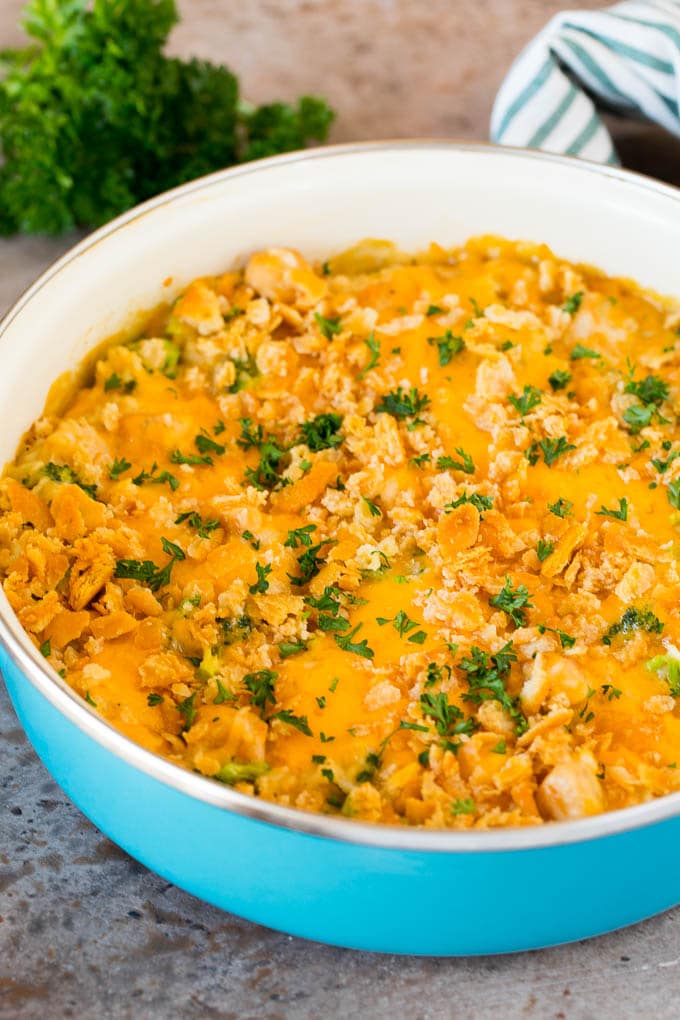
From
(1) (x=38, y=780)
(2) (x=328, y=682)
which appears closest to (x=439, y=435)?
(2) (x=328, y=682)

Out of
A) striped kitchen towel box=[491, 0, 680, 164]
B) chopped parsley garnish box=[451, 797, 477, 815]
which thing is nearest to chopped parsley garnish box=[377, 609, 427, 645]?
chopped parsley garnish box=[451, 797, 477, 815]

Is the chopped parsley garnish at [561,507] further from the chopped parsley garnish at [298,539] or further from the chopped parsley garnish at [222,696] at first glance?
the chopped parsley garnish at [222,696]

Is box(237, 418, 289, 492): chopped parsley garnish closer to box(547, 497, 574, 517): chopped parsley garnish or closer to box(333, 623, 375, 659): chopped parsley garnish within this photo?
box(333, 623, 375, 659): chopped parsley garnish

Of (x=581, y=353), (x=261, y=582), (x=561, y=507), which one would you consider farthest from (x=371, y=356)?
(x=261, y=582)

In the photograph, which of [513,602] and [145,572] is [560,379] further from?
[145,572]

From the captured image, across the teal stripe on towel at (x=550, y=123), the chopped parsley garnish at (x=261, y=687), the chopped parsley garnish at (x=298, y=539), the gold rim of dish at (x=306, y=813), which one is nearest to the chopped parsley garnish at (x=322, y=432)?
the chopped parsley garnish at (x=298, y=539)
